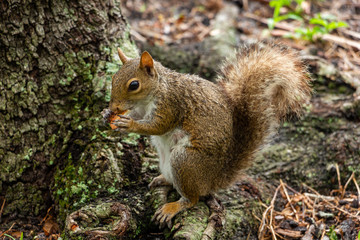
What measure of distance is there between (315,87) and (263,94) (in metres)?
1.26

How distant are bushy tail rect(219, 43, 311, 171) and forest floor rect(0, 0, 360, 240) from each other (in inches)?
20.5

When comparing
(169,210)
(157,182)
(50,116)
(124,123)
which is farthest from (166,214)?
(50,116)

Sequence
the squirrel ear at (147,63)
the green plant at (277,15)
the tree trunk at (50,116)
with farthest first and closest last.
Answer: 1. the green plant at (277,15)
2. the tree trunk at (50,116)
3. the squirrel ear at (147,63)

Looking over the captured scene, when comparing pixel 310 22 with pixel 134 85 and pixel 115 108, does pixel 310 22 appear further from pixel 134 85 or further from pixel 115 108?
pixel 115 108

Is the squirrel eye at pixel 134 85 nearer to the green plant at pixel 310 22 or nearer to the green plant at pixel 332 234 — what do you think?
the green plant at pixel 332 234

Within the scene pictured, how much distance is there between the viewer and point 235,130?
2285 mm

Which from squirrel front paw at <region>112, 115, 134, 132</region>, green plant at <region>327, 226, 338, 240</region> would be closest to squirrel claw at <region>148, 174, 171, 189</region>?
squirrel front paw at <region>112, 115, 134, 132</region>

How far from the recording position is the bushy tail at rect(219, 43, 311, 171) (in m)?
2.21

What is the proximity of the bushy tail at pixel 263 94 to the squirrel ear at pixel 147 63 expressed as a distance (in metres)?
0.50

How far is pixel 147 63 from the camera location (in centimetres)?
211

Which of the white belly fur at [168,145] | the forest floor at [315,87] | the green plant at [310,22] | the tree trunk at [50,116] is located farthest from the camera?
the green plant at [310,22]

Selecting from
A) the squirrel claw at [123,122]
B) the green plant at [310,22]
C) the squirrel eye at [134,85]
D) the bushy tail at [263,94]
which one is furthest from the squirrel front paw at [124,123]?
the green plant at [310,22]

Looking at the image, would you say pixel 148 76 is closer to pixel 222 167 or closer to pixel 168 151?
pixel 168 151

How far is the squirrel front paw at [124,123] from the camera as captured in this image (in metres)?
2.09
